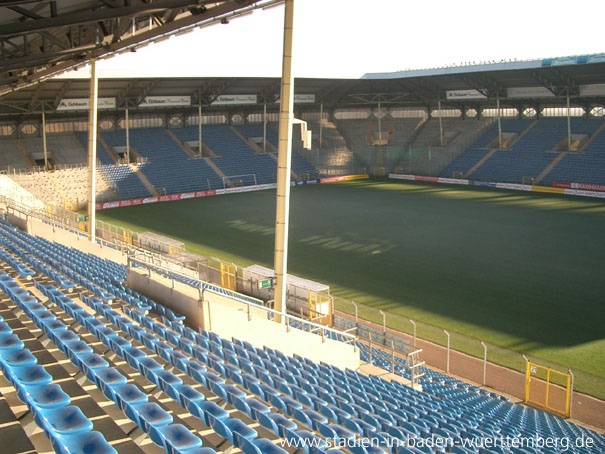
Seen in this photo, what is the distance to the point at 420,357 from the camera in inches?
736

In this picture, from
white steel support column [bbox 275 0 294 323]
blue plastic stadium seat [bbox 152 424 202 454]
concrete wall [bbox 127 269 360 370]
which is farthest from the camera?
white steel support column [bbox 275 0 294 323]

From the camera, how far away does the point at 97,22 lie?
61.7 ft

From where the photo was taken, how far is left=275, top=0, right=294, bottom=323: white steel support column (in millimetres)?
14586

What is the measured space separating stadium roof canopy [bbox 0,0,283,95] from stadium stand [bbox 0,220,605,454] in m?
5.56

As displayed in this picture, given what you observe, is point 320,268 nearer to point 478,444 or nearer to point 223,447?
point 478,444

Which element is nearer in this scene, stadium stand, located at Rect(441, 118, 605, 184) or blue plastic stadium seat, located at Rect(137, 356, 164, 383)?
blue plastic stadium seat, located at Rect(137, 356, 164, 383)

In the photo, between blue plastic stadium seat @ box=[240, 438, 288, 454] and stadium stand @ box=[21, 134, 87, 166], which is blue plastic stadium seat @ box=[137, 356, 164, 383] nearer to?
blue plastic stadium seat @ box=[240, 438, 288, 454]

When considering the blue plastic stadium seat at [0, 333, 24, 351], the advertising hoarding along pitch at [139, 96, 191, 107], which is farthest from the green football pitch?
the blue plastic stadium seat at [0, 333, 24, 351]

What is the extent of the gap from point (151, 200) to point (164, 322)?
39337 millimetres

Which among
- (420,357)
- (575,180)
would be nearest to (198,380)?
(420,357)

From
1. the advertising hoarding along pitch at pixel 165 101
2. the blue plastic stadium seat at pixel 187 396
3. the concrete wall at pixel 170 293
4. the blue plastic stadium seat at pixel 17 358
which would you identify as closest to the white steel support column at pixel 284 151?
the concrete wall at pixel 170 293

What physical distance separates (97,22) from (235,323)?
438 inches

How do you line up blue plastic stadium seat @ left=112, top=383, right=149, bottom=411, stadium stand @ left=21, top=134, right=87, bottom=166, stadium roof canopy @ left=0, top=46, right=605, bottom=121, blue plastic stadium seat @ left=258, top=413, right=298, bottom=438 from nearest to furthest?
blue plastic stadium seat @ left=112, top=383, right=149, bottom=411 → blue plastic stadium seat @ left=258, top=413, right=298, bottom=438 → stadium roof canopy @ left=0, top=46, right=605, bottom=121 → stadium stand @ left=21, top=134, right=87, bottom=166

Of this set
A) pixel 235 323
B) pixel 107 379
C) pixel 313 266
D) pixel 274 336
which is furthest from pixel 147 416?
pixel 313 266
